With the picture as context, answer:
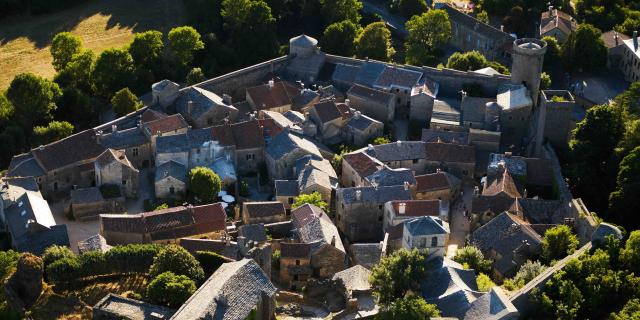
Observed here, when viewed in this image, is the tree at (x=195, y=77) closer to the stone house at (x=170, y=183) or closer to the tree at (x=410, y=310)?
the stone house at (x=170, y=183)

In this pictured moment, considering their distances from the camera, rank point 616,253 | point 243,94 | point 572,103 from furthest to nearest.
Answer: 1. point 243,94
2. point 572,103
3. point 616,253

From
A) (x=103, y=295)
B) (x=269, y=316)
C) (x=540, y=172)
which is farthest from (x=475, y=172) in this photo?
(x=103, y=295)

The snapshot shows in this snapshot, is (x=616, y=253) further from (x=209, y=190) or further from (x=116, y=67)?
(x=116, y=67)

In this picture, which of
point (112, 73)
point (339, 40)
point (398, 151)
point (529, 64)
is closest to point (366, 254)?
point (398, 151)

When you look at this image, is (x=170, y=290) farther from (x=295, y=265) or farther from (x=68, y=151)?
(x=68, y=151)

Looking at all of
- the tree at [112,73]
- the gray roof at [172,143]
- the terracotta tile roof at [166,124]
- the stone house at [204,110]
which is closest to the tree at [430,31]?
the stone house at [204,110]

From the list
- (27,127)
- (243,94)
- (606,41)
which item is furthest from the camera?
(606,41)
